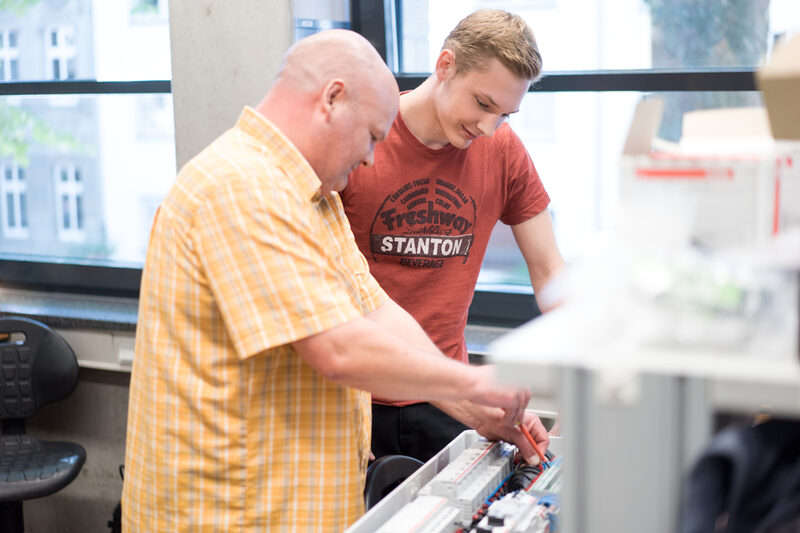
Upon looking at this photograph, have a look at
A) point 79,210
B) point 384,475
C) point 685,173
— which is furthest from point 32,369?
point 685,173

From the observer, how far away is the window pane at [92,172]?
3.31 metres

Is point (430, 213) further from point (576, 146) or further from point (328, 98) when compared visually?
point (576, 146)

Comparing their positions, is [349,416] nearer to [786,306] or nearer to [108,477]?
[786,306]

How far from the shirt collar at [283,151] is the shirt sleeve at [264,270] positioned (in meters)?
0.12

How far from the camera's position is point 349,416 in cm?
139

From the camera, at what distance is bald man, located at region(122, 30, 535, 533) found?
122cm

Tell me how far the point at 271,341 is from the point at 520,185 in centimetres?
102

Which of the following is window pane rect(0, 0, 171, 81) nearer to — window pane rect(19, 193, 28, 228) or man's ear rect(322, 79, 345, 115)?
window pane rect(19, 193, 28, 228)

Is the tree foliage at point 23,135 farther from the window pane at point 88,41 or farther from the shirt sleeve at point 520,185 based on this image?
the shirt sleeve at point 520,185

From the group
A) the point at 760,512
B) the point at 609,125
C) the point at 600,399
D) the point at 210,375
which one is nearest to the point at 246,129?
the point at 210,375

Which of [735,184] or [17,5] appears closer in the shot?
[735,184]

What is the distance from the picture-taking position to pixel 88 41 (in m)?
3.31

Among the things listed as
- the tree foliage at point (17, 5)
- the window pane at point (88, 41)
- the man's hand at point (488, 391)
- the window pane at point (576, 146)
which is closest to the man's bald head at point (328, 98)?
the man's hand at point (488, 391)

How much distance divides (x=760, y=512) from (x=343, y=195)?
51.0 inches
